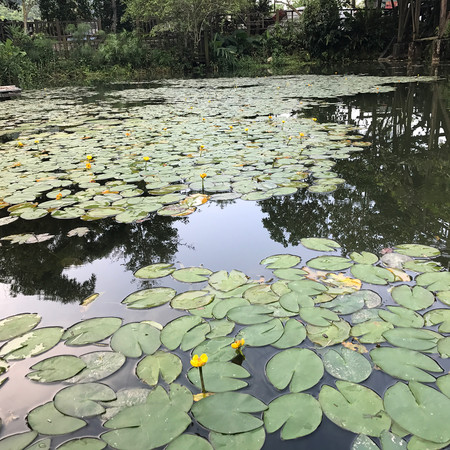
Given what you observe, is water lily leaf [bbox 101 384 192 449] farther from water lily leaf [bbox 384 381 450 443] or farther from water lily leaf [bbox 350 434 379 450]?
water lily leaf [bbox 384 381 450 443]

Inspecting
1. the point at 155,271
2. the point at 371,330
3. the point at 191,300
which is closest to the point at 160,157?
the point at 155,271

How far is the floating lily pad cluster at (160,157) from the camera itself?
2131 millimetres

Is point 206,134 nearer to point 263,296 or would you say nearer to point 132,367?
point 263,296

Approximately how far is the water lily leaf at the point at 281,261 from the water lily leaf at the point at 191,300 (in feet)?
0.97

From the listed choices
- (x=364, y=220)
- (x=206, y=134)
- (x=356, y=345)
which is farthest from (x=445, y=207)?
(x=206, y=134)

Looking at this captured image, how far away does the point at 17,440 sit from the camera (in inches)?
31.5

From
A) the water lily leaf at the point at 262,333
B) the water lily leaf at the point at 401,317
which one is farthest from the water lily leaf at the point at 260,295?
the water lily leaf at the point at 401,317

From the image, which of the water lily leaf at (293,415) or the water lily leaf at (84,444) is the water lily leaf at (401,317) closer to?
the water lily leaf at (293,415)

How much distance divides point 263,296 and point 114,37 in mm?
12911

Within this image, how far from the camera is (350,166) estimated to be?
254cm

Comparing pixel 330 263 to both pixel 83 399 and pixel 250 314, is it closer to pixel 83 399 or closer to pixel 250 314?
pixel 250 314

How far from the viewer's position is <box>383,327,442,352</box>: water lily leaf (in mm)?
985

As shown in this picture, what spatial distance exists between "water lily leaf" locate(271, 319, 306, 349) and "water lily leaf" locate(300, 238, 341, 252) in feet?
1.65

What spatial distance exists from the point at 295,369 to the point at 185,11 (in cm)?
1213
